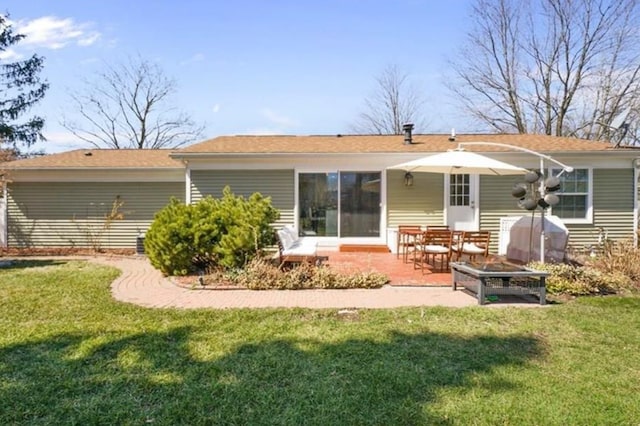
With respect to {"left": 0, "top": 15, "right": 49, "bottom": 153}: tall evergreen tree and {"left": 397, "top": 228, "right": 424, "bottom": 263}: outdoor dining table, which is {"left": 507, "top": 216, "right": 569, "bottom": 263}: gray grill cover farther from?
{"left": 0, "top": 15, "right": 49, "bottom": 153}: tall evergreen tree

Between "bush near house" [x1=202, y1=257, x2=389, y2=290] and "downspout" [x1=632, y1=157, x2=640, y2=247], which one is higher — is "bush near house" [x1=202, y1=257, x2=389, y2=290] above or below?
below

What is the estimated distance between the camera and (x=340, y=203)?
11.4 metres

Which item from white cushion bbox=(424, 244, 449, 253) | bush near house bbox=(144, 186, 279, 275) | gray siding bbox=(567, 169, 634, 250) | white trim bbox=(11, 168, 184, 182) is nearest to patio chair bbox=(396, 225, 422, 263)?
white cushion bbox=(424, 244, 449, 253)

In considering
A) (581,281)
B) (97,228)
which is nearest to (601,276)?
(581,281)

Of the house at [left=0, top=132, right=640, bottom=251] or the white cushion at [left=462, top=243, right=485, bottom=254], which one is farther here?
the house at [left=0, top=132, right=640, bottom=251]

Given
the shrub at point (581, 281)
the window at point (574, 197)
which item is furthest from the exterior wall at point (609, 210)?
the shrub at point (581, 281)

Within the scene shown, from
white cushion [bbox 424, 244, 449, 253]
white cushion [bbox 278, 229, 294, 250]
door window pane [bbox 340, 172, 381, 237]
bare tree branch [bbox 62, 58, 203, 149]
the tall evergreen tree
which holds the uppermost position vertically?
bare tree branch [bbox 62, 58, 203, 149]

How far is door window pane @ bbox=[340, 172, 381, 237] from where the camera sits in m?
11.5

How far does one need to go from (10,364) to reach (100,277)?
4.47m

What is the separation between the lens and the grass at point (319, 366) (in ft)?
9.72

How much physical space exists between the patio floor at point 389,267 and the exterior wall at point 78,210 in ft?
20.4

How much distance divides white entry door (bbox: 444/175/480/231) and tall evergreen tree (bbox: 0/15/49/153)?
40.9ft

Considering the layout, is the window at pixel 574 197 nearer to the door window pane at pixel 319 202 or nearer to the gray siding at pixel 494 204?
the gray siding at pixel 494 204

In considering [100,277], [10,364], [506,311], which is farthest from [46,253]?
[506,311]
